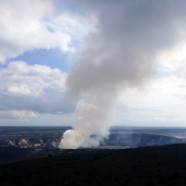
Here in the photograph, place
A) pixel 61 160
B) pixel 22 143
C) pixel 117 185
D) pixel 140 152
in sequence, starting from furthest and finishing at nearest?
1. pixel 22 143
2. pixel 140 152
3. pixel 61 160
4. pixel 117 185

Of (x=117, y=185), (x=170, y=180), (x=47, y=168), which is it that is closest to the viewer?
(x=117, y=185)

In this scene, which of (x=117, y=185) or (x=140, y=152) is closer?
(x=117, y=185)

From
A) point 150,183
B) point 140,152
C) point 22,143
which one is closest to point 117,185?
point 150,183

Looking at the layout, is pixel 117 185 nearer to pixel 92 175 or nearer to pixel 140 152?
pixel 92 175

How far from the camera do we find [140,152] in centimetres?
5247

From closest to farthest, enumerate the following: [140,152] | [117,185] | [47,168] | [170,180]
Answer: [117,185]
[170,180]
[47,168]
[140,152]

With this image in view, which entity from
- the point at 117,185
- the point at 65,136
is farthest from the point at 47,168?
the point at 65,136

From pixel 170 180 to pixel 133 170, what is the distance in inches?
211

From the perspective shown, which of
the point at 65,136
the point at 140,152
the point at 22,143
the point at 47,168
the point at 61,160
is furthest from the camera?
the point at 22,143

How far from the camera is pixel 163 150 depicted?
2148 inches

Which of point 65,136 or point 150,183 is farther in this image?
point 65,136

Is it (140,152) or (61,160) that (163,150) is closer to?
(140,152)

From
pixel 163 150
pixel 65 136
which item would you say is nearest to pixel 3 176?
pixel 163 150

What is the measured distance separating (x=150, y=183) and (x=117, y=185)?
304 cm
